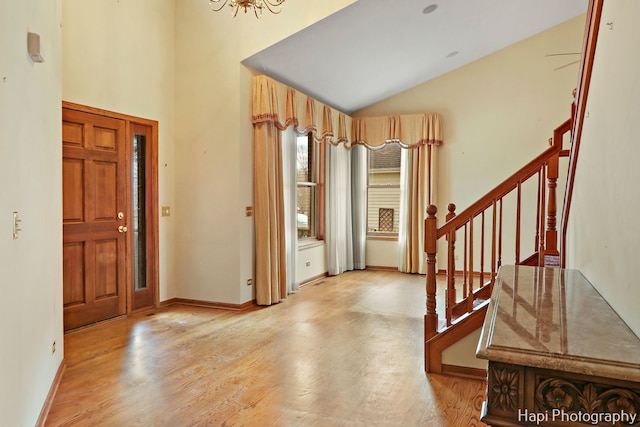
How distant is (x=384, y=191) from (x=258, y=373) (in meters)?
5.42

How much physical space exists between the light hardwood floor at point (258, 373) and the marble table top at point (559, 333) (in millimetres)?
1232

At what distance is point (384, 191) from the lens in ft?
26.5

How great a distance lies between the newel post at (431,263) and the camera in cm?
314

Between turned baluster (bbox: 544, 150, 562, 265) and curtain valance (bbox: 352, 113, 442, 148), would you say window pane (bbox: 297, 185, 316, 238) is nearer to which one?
curtain valance (bbox: 352, 113, 442, 148)

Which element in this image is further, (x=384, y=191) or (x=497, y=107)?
(x=384, y=191)

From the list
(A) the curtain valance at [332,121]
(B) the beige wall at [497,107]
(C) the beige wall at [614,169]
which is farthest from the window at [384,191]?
(C) the beige wall at [614,169]

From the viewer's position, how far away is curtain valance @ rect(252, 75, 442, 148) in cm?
506

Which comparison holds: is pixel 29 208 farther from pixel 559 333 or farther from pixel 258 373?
pixel 559 333

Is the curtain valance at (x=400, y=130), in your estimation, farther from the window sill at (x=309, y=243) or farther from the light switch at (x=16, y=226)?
the light switch at (x=16, y=226)

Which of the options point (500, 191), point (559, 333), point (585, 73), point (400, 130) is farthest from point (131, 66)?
point (559, 333)

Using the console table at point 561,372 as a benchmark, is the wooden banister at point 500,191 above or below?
above

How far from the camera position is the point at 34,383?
228 centimetres

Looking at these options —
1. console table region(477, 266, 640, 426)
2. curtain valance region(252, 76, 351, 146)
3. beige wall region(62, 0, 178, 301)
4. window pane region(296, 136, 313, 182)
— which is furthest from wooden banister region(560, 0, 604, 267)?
window pane region(296, 136, 313, 182)

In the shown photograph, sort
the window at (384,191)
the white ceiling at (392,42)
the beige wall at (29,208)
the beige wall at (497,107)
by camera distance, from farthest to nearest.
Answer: the window at (384,191), the beige wall at (497,107), the white ceiling at (392,42), the beige wall at (29,208)
